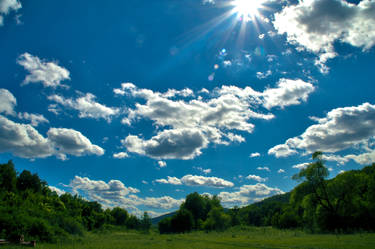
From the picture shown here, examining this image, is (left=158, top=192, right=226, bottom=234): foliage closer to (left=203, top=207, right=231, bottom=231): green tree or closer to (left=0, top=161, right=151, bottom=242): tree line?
(left=203, top=207, right=231, bottom=231): green tree

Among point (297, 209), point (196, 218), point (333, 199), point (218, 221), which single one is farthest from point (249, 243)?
point (196, 218)

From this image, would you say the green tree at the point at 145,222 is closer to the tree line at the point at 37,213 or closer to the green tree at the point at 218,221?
the tree line at the point at 37,213

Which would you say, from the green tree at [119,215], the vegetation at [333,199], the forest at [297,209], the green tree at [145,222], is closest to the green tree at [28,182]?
the forest at [297,209]

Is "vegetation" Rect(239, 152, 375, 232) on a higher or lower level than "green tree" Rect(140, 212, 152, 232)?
higher

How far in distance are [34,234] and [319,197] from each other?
5075cm

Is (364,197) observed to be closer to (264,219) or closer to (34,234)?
(34,234)

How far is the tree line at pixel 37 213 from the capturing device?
29.6 meters

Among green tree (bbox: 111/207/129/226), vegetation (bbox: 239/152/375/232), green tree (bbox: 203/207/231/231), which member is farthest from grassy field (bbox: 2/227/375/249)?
green tree (bbox: 111/207/129/226)

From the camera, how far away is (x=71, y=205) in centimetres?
10769

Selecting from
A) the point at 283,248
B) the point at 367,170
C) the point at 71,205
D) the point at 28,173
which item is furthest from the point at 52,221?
the point at 367,170

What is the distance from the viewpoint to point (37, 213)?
124 feet

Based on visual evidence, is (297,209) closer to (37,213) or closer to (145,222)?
(37,213)

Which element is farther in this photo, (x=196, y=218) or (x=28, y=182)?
(x=196, y=218)

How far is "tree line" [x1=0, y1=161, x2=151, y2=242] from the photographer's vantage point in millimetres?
29609
